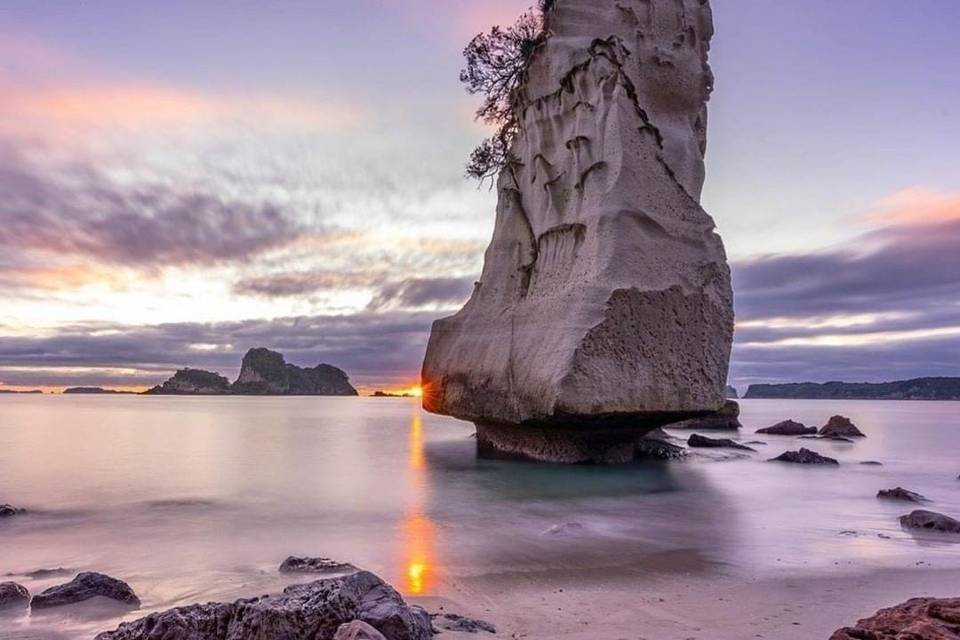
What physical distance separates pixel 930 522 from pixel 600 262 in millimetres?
6026

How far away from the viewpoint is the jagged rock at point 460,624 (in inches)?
165

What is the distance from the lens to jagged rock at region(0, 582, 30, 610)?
4.80m

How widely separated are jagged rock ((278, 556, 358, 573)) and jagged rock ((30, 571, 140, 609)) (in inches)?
50.0

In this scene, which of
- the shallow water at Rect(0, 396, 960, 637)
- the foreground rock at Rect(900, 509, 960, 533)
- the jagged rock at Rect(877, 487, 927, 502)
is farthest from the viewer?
the jagged rock at Rect(877, 487, 927, 502)

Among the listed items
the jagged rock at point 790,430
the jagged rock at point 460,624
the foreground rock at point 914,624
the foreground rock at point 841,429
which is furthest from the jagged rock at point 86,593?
the jagged rock at point 790,430

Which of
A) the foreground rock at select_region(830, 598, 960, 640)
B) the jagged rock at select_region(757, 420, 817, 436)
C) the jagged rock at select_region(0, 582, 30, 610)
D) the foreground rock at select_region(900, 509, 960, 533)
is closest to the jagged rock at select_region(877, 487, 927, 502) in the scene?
the foreground rock at select_region(900, 509, 960, 533)

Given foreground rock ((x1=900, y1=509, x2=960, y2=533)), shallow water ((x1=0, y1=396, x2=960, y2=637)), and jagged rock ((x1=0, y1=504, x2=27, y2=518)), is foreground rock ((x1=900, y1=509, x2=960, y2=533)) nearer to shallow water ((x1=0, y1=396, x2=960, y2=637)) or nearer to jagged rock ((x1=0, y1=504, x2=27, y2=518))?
shallow water ((x1=0, y1=396, x2=960, y2=637))

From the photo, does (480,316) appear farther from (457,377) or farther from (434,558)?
(434,558)

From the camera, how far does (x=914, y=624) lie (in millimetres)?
3217

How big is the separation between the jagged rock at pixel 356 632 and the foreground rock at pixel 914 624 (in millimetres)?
2273

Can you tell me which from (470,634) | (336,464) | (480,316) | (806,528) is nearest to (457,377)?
(480,316)

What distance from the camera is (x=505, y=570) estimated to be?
603cm

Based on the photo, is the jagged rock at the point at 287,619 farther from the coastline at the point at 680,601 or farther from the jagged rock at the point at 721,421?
the jagged rock at the point at 721,421

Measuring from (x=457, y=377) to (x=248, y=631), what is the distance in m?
11.5
